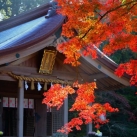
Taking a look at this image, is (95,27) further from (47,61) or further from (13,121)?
(13,121)

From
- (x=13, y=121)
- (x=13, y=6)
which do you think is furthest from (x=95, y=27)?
(x=13, y=6)

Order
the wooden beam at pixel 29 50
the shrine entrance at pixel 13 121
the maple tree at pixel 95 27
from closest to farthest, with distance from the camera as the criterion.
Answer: the maple tree at pixel 95 27 → the wooden beam at pixel 29 50 → the shrine entrance at pixel 13 121

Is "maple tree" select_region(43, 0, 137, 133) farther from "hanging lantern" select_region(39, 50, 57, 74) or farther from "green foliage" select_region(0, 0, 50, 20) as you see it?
"green foliage" select_region(0, 0, 50, 20)

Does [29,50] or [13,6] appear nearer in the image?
[29,50]

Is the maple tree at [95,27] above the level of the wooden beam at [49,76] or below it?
above

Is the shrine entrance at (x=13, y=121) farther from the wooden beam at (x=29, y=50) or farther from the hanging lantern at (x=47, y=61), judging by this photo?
the wooden beam at (x=29, y=50)

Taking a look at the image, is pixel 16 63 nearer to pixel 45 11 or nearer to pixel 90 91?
pixel 90 91

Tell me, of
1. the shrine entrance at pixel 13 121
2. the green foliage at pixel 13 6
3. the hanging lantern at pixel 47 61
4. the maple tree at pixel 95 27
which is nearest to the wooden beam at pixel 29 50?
the hanging lantern at pixel 47 61

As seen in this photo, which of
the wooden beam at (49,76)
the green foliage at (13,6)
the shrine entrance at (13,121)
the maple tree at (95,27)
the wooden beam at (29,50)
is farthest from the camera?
the green foliage at (13,6)

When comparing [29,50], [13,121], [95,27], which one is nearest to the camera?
[95,27]

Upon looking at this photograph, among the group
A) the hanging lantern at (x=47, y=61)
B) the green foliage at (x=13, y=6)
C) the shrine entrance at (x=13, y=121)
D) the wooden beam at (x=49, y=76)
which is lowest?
the shrine entrance at (x=13, y=121)

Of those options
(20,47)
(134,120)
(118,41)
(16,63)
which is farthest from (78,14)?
(134,120)

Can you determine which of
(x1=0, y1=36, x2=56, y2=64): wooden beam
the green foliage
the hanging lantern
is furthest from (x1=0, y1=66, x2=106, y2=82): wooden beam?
the green foliage

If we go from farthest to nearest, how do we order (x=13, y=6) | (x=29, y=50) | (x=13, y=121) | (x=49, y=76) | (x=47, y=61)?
1. (x=13, y=6)
2. (x=13, y=121)
3. (x=49, y=76)
4. (x=47, y=61)
5. (x=29, y=50)
